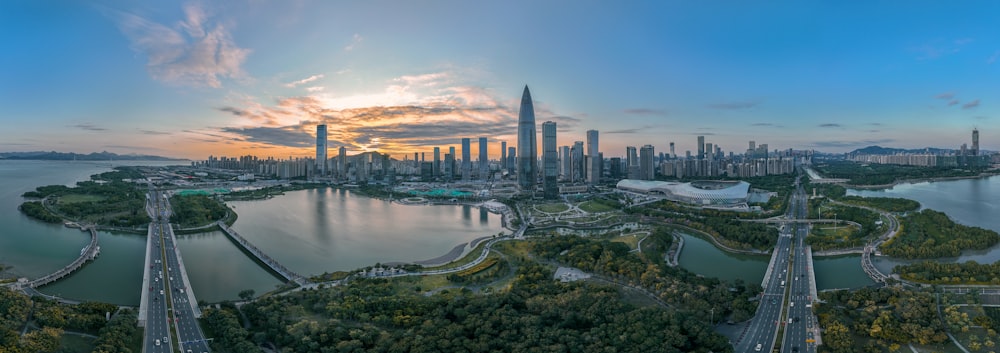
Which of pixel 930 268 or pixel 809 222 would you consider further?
pixel 809 222

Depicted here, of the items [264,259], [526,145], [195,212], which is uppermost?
[526,145]

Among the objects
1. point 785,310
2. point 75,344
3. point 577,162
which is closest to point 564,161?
point 577,162

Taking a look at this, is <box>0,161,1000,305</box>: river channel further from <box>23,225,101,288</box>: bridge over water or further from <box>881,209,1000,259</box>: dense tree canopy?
<box>881,209,1000,259</box>: dense tree canopy

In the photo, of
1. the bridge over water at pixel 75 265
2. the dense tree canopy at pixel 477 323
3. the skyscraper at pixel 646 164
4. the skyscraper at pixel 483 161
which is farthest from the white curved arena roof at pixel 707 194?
the bridge over water at pixel 75 265

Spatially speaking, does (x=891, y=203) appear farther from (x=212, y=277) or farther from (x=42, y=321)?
(x=42, y=321)

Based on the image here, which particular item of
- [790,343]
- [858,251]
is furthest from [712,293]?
[858,251]

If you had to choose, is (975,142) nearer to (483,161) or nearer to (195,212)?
(483,161)

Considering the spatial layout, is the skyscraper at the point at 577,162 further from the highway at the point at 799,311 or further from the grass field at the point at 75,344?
the grass field at the point at 75,344

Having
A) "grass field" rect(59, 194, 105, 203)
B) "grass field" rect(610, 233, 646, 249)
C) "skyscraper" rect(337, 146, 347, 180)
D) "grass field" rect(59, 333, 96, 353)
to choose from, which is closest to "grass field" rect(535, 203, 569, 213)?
"grass field" rect(610, 233, 646, 249)
